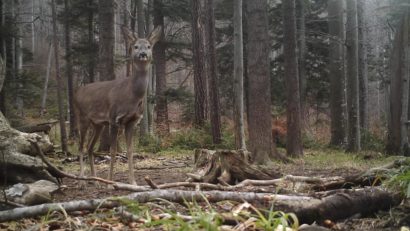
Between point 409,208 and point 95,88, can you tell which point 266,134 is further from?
point 409,208

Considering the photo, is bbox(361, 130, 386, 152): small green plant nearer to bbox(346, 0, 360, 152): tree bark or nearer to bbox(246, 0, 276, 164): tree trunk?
bbox(346, 0, 360, 152): tree bark

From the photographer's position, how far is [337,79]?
1791 cm

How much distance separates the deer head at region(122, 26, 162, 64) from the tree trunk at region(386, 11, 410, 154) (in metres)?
7.27

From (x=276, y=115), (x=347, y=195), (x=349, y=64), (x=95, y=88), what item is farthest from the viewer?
(x=276, y=115)

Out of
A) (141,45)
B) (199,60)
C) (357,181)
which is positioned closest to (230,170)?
(357,181)

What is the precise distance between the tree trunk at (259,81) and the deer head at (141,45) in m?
3.26

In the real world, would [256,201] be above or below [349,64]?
below

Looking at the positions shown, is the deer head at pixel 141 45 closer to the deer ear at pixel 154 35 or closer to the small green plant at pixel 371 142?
the deer ear at pixel 154 35

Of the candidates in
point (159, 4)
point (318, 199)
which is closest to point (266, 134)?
point (318, 199)

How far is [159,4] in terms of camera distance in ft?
72.3

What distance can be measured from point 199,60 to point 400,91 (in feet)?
20.4

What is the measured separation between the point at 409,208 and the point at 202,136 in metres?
11.6

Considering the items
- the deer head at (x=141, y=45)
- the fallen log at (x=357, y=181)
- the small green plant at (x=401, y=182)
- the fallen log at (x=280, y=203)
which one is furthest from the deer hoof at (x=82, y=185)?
the small green plant at (x=401, y=182)

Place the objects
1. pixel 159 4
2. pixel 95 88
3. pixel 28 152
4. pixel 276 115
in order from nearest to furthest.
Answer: pixel 28 152 < pixel 95 88 < pixel 276 115 < pixel 159 4
